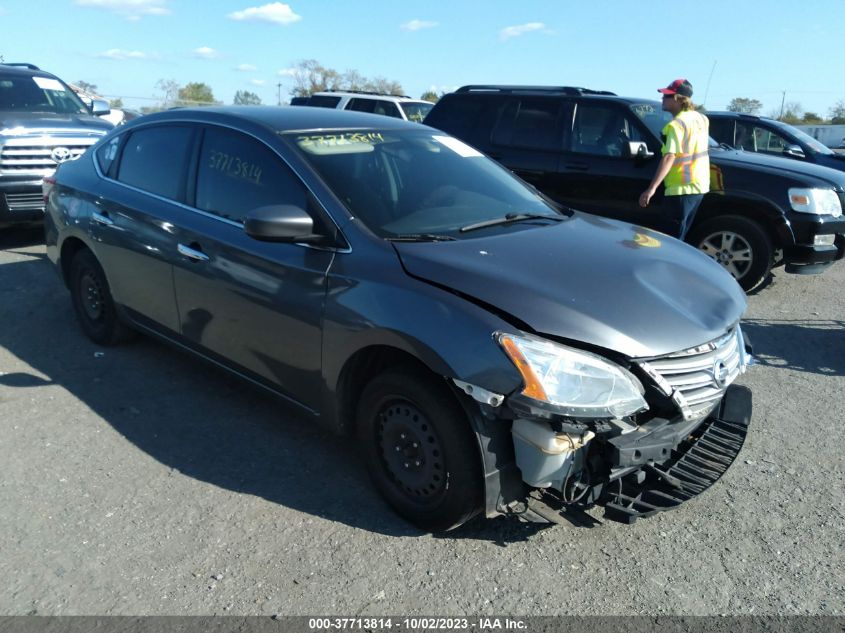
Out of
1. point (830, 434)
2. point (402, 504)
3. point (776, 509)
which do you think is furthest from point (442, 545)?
point (830, 434)

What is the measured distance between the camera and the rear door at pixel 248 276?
3.55 m

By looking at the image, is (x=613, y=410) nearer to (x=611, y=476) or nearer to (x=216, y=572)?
(x=611, y=476)

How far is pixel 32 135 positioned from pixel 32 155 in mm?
264

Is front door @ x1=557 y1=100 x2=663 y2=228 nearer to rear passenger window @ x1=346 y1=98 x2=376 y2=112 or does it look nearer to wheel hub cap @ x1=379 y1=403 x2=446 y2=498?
wheel hub cap @ x1=379 y1=403 x2=446 y2=498

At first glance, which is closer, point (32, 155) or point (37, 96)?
point (32, 155)

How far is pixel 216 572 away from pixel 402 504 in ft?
2.74

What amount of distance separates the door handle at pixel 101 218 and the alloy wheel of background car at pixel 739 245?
5.27 metres

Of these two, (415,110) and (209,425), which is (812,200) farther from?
(415,110)

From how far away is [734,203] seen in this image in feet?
23.2

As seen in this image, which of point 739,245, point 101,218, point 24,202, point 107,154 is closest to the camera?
point 101,218

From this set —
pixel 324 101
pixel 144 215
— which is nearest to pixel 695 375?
pixel 144 215

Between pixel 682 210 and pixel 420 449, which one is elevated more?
pixel 682 210

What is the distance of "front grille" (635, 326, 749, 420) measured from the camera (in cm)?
289

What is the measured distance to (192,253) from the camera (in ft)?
13.5
